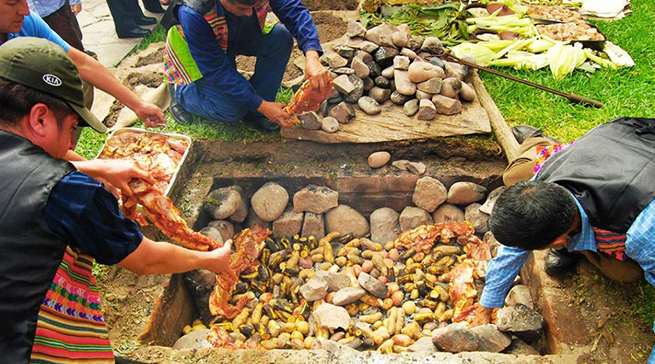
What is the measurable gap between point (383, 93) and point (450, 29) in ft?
7.39

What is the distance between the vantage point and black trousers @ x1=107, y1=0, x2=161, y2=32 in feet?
21.3

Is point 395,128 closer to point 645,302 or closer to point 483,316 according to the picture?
point 483,316

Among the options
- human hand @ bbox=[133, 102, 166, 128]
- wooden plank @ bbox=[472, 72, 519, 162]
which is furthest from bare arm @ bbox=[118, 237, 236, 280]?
wooden plank @ bbox=[472, 72, 519, 162]

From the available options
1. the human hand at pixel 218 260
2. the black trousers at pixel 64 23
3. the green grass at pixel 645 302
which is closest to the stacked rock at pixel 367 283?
the green grass at pixel 645 302

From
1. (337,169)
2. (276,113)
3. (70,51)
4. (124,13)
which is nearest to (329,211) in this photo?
(337,169)

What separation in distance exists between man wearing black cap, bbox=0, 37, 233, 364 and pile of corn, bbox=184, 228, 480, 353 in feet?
5.12

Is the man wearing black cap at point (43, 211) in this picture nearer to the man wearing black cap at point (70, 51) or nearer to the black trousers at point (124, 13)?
the man wearing black cap at point (70, 51)

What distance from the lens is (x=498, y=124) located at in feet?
13.8

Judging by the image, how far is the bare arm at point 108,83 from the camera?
10.2 feet

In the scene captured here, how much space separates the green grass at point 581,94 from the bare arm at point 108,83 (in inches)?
133

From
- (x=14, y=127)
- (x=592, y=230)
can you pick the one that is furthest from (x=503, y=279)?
(x=14, y=127)

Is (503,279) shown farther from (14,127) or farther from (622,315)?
(14,127)

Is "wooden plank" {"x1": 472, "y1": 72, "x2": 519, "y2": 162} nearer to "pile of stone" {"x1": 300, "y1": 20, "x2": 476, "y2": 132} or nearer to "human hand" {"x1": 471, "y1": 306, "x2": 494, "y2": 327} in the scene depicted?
"pile of stone" {"x1": 300, "y1": 20, "x2": 476, "y2": 132}

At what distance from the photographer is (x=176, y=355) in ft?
8.77
